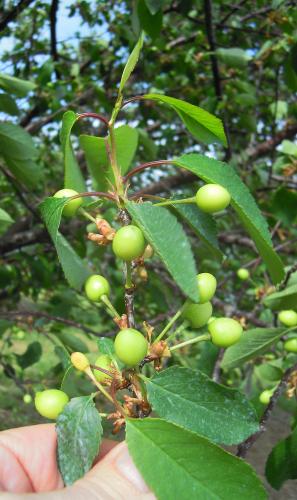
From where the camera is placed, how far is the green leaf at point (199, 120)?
0.94m

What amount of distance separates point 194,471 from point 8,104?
5.47ft

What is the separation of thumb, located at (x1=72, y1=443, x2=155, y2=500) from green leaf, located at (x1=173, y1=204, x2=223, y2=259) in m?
0.43

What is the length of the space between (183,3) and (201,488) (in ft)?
8.34

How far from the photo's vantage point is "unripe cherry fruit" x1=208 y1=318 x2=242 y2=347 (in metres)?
0.95

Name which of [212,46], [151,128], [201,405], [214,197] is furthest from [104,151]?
[151,128]

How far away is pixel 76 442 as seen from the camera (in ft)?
2.87

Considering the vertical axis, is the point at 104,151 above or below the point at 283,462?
above

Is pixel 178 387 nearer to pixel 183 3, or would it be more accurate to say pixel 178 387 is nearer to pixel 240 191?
pixel 240 191

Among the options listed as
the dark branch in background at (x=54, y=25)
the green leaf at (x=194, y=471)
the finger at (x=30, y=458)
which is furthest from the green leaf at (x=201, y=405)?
the dark branch in background at (x=54, y=25)

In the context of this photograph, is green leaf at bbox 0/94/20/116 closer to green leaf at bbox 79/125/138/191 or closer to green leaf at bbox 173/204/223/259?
green leaf at bbox 79/125/138/191

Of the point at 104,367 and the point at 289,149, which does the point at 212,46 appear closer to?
the point at 289,149

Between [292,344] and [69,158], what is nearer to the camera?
[69,158]

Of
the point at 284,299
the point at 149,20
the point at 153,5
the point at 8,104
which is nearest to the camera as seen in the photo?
the point at 284,299

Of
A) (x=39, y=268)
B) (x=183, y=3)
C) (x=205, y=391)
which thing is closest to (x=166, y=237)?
(x=205, y=391)
